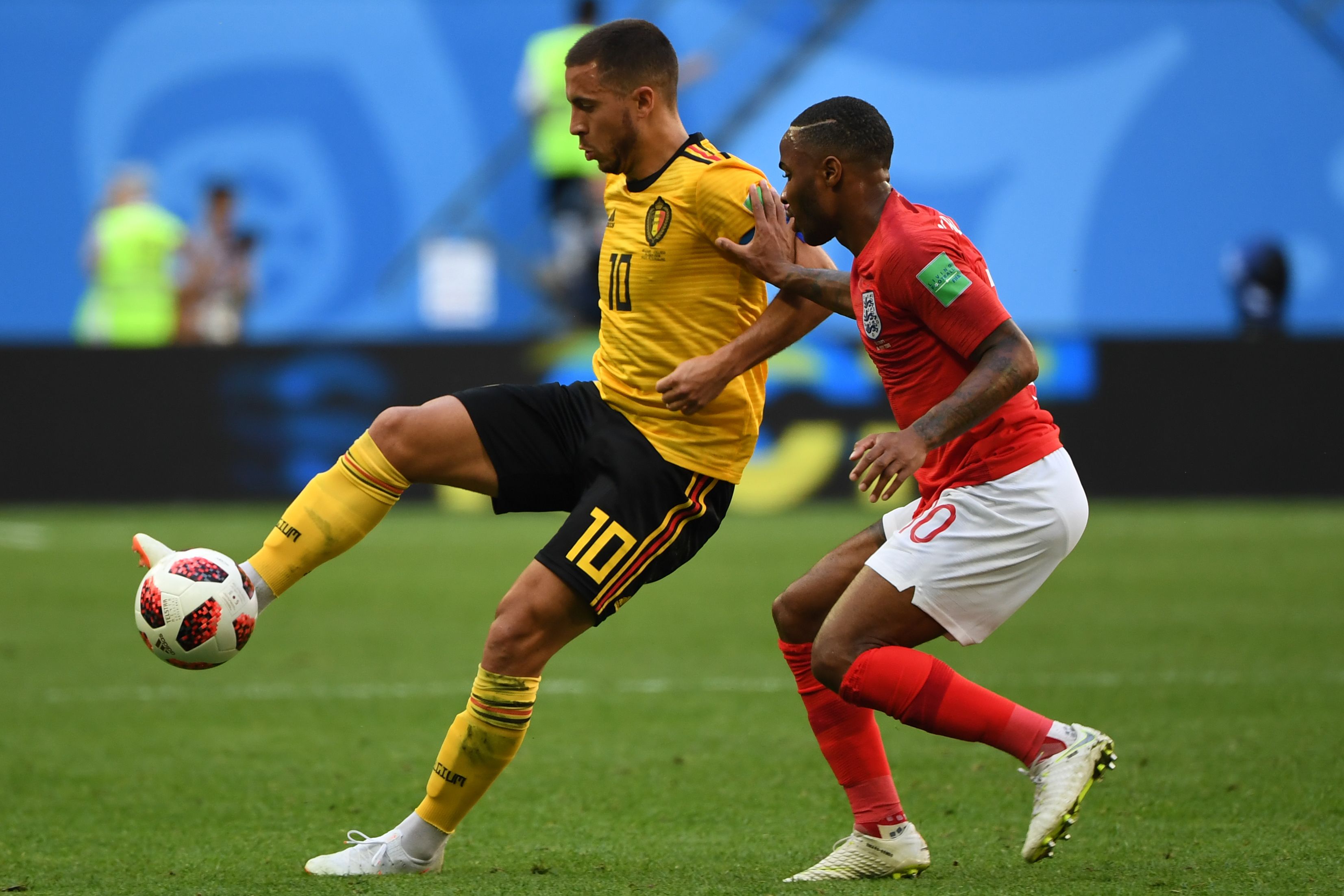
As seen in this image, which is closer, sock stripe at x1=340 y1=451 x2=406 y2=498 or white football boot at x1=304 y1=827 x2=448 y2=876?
white football boot at x1=304 y1=827 x2=448 y2=876

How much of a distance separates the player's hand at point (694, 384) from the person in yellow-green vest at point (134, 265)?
1266 centimetres

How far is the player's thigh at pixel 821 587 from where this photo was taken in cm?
468

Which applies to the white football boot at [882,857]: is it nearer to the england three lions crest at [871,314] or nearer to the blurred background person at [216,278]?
the england three lions crest at [871,314]

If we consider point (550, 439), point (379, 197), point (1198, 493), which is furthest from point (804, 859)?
point (379, 197)

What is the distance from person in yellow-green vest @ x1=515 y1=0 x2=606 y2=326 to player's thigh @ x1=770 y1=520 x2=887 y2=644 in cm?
1103

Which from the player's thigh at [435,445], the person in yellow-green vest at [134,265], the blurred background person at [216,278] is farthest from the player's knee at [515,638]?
the blurred background person at [216,278]

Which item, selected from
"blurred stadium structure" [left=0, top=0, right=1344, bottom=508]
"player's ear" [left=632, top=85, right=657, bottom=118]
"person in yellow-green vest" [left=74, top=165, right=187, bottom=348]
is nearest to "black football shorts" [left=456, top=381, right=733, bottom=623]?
"player's ear" [left=632, top=85, right=657, bottom=118]

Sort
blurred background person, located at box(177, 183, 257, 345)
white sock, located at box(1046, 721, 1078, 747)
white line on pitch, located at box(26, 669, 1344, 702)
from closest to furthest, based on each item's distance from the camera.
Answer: white sock, located at box(1046, 721, 1078, 747), white line on pitch, located at box(26, 669, 1344, 702), blurred background person, located at box(177, 183, 257, 345)

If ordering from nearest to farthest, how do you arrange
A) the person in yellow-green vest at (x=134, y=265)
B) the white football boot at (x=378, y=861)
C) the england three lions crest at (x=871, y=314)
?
the england three lions crest at (x=871, y=314) → the white football boot at (x=378, y=861) → the person in yellow-green vest at (x=134, y=265)

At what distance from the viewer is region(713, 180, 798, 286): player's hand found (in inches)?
182

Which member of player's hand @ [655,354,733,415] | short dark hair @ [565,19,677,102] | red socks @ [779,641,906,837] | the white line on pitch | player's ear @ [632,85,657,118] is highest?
short dark hair @ [565,19,677,102]

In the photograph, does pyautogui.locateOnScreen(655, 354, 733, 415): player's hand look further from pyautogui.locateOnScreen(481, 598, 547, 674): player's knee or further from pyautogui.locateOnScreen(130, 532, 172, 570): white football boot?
pyautogui.locateOnScreen(130, 532, 172, 570): white football boot

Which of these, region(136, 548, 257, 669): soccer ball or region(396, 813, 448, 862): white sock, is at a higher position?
region(136, 548, 257, 669): soccer ball

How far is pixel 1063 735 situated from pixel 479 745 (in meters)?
1.53
